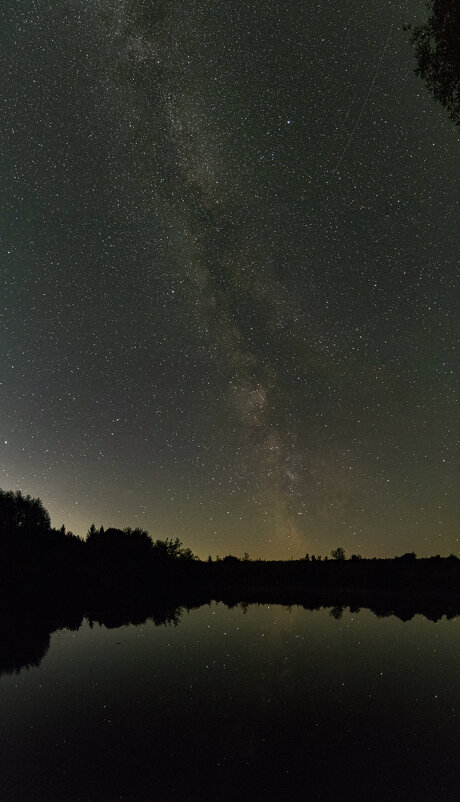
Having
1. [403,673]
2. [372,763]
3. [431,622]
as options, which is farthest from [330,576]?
[372,763]

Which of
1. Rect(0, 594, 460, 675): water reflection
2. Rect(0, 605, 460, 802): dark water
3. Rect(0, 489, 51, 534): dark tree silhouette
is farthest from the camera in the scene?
Rect(0, 489, 51, 534): dark tree silhouette

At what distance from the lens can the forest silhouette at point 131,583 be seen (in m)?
30.6

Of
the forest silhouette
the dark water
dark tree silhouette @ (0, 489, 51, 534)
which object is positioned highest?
dark tree silhouette @ (0, 489, 51, 534)

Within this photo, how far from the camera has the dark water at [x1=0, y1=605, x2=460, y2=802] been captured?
762 centimetres

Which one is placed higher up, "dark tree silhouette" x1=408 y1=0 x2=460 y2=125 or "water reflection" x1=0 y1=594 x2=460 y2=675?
"dark tree silhouette" x1=408 y1=0 x2=460 y2=125

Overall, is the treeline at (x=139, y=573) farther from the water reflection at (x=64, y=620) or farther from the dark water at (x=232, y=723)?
the dark water at (x=232, y=723)

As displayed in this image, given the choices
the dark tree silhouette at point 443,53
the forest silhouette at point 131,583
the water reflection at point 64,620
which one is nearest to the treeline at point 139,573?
the forest silhouette at point 131,583

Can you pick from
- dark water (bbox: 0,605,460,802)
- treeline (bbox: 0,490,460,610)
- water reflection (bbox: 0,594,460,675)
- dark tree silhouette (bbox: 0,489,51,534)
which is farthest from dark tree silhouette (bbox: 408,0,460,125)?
dark tree silhouette (bbox: 0,489,51,534)

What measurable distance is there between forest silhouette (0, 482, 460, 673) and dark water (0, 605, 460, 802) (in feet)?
14.1

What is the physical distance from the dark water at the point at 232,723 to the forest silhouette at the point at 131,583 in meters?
4.30

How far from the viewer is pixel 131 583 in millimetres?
58969

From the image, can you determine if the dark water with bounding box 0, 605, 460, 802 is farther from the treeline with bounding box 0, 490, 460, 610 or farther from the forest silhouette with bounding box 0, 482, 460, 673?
the treeline with bounding box 0, 490, 460, 610

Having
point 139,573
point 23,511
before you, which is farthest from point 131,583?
point 23,511

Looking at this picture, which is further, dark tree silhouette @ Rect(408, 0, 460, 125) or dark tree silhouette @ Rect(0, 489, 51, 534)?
dark tree silhouette @ Rect(0, 489, 51, 534)
